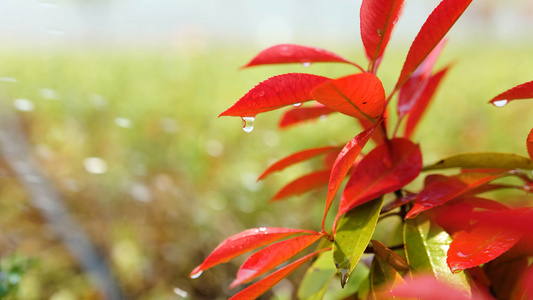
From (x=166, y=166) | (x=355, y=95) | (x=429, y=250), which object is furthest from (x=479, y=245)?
(x=166, y=166)

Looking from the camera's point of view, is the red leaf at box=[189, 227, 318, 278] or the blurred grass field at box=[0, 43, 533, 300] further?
the blurred grass field at box=[0, 43, 533, 300]

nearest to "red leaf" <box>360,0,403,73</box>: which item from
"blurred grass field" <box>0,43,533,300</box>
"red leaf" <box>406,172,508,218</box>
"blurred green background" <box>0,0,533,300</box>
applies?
"red leaf" <box>406,172,508,218</box>

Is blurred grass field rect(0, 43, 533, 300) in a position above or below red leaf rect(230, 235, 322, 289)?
below

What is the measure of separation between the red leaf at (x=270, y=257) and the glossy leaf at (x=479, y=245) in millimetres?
123

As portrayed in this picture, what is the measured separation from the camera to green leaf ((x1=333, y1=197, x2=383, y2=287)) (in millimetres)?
398

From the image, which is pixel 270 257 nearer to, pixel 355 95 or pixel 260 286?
pixel 260 286

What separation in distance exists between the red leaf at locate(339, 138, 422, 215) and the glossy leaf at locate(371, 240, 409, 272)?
1.9 inches

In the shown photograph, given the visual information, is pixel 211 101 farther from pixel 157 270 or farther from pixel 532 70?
pixel 532 70

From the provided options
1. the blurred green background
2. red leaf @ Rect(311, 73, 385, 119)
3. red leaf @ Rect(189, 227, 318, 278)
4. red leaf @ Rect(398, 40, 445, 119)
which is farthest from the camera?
the blurred green background

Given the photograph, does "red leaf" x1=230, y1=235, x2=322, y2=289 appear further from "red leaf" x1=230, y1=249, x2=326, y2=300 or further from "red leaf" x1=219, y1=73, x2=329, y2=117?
"red leaf" x1=219, y1=73, x2=329, y2=117

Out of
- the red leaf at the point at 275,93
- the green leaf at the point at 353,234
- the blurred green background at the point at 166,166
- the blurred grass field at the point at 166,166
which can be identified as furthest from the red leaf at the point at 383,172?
the blurred green background at the point at 166,166

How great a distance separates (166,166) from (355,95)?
1.49m

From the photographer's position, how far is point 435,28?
407mm

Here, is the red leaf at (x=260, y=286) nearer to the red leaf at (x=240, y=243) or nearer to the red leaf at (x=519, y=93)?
the red leaf at (x=240, y=243)
